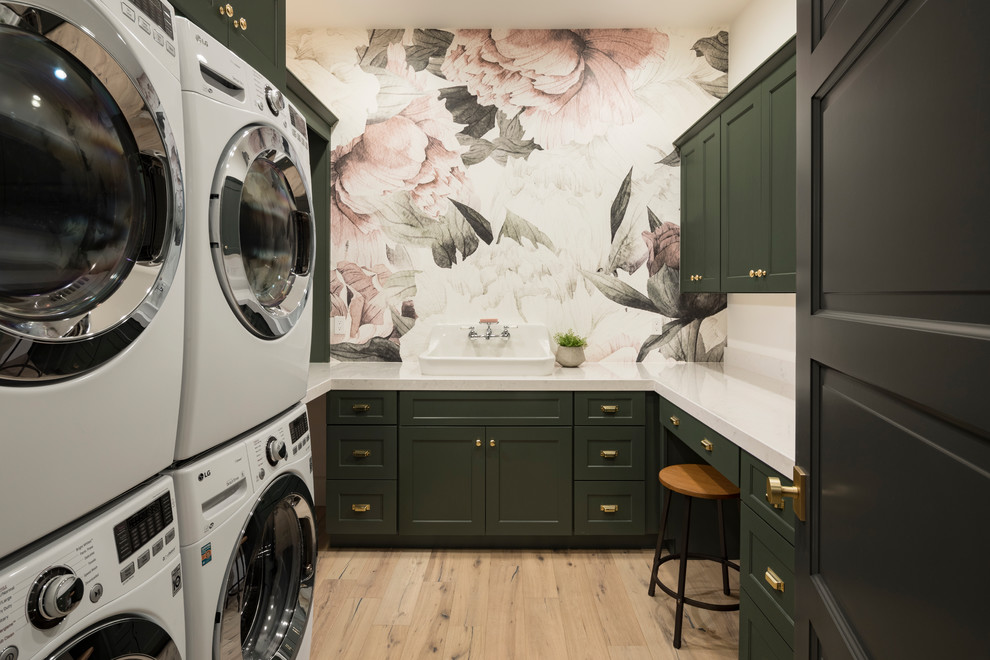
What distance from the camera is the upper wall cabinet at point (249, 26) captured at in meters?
1.49

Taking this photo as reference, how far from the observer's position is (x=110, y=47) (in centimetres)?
76

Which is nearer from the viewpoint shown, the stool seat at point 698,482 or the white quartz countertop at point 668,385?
the white quartz countertop at point 668,385

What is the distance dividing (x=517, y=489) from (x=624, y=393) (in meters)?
0.72

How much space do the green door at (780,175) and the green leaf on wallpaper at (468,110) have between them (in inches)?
60.8

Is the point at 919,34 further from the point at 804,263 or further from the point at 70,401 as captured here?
the point at 70,401

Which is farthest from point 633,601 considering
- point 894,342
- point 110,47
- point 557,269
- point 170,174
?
point 110,47

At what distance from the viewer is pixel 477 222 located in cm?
327

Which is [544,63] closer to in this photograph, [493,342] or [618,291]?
[618,291]

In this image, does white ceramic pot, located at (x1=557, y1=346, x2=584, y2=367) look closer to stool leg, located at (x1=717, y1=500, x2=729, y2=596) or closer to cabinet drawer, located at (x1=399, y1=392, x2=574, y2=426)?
cabinet drawer, located at (x1=399, y1=392, x2=574, y2=426)

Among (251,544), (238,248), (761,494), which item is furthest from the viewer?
(761,494)

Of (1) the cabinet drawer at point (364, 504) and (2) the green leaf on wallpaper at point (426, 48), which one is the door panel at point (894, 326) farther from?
(2) the green leaf on wallpaper at point (426, 48)

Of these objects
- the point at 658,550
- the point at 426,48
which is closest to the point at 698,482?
the point at 658,550

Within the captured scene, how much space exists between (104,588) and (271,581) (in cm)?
71

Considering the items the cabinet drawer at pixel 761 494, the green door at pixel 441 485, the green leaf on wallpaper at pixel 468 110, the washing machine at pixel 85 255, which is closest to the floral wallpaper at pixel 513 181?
the green leaf on wallpaper at pixel 468 110
